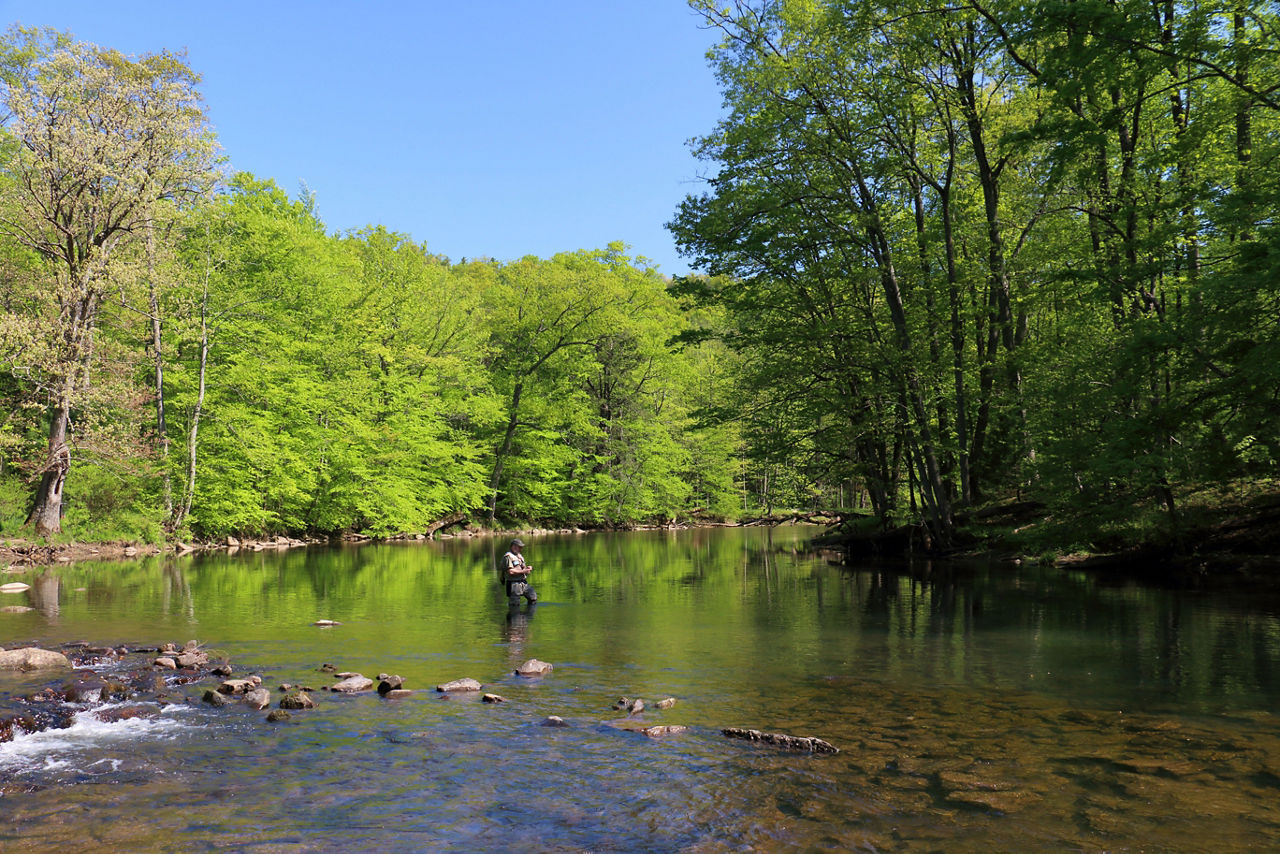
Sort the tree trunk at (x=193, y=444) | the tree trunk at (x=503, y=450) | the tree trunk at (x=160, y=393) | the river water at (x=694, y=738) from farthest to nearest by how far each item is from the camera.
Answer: the tree trunk at (x=503, y=450) < the tree trunk at (x=193, y=444) < the tree trunk at (x=160, y=393) < the river water at (x=694, y=738)

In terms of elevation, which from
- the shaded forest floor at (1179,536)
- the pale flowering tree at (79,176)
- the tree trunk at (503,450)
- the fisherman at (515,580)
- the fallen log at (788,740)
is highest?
the pale flowering tree at (79,176)

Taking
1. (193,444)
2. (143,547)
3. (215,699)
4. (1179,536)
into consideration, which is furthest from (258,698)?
(193,444)

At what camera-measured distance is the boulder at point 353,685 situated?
9602 millimetres

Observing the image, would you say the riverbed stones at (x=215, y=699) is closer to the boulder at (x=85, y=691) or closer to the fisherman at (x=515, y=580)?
the boulder at (x=85, y=691)

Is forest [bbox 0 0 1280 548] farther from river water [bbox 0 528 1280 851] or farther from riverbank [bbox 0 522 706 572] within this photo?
river water [bbox 0 528 1280 851]

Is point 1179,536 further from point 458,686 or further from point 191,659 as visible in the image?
point 191,659

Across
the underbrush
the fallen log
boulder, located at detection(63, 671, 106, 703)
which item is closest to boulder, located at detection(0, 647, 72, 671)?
boulder, located at detection(63, 671, 106, 703)

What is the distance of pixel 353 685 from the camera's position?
9.68 m

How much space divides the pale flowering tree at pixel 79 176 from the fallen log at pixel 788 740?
24438 millimetres

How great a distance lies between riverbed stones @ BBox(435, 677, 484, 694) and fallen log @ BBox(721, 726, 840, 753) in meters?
3.32

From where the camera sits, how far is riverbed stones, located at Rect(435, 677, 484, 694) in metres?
9.59

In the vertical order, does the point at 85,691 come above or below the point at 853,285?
below

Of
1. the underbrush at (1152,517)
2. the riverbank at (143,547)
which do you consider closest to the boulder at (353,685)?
the underbrush at (1152,517)

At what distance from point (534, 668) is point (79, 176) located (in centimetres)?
2444
